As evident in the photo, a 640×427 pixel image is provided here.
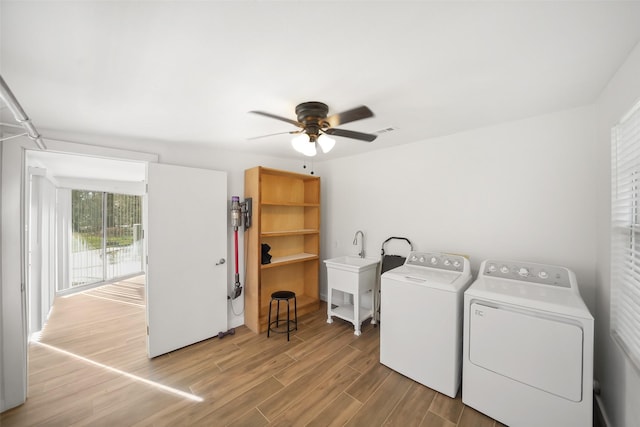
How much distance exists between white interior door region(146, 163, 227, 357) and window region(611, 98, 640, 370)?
3.39 meters

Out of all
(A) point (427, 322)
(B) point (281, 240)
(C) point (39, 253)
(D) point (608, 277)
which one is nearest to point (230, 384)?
(A) point (427, 322)

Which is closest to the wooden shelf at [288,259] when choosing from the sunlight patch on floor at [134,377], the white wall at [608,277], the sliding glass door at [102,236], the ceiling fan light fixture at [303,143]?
the sunlight patch on floor at [134,377]

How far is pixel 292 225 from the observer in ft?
12.6

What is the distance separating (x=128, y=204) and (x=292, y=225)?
4705 mm

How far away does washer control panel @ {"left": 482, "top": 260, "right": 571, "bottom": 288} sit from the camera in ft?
6.22

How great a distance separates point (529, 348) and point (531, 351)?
0.02 m

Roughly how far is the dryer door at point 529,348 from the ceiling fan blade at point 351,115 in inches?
64.0

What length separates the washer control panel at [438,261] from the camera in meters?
2.38

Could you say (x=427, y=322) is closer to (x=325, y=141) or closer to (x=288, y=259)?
(x=325, y=141)

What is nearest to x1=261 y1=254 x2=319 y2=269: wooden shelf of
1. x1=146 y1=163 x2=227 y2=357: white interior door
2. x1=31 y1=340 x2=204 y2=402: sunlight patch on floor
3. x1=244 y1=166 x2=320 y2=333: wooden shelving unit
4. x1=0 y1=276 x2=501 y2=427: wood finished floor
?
x1=244 y1=166 x2=320 y2=333: wooden shelving unit

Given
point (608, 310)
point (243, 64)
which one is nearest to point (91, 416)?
point (243, 64)

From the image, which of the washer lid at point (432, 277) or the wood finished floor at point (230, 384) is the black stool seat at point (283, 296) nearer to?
the wood finished floor at point (230, 384)

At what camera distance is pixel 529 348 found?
1.60 m

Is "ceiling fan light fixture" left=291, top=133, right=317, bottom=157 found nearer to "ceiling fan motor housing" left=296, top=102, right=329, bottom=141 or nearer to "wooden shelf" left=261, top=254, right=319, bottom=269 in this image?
"ceiling fan motor housing" left=296, top=102, right=329, bottom=141
